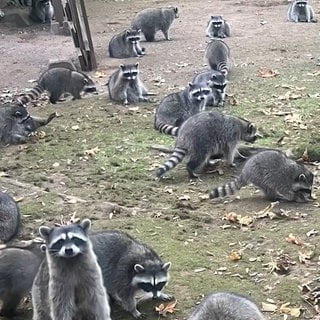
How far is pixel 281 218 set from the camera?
6676 millimetres

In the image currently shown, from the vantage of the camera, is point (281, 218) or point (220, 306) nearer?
point (220, 306)

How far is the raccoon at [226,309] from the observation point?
439 centimetres

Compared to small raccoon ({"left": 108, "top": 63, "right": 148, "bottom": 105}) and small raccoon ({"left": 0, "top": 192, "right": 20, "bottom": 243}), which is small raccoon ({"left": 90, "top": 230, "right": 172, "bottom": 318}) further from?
small raccoon ({"left": 108, "top": 63, "right": 148, "bottom": 105})

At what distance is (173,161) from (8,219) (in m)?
2.16

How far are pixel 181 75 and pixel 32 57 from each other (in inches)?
136

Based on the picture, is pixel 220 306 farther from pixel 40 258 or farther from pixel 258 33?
pixel 258 33

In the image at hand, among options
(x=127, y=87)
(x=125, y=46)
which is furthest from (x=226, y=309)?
(x=125, y=46)

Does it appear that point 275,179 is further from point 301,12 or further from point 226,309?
point 301,12

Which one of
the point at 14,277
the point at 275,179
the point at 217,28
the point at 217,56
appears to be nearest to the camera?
the point at 14,277


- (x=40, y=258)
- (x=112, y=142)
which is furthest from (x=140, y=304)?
(x=112, y=142)

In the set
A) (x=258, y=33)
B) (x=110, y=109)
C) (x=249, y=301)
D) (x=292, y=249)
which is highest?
(x=249, y=301)

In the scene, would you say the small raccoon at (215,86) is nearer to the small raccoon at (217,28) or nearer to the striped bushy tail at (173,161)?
the striped bushy tail at (173,161)

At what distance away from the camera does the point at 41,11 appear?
18297mm

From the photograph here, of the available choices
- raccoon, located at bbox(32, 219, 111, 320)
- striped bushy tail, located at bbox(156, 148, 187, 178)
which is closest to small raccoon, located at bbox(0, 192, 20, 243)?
raccoon, located at bbox(32, 219, 111, 320)
